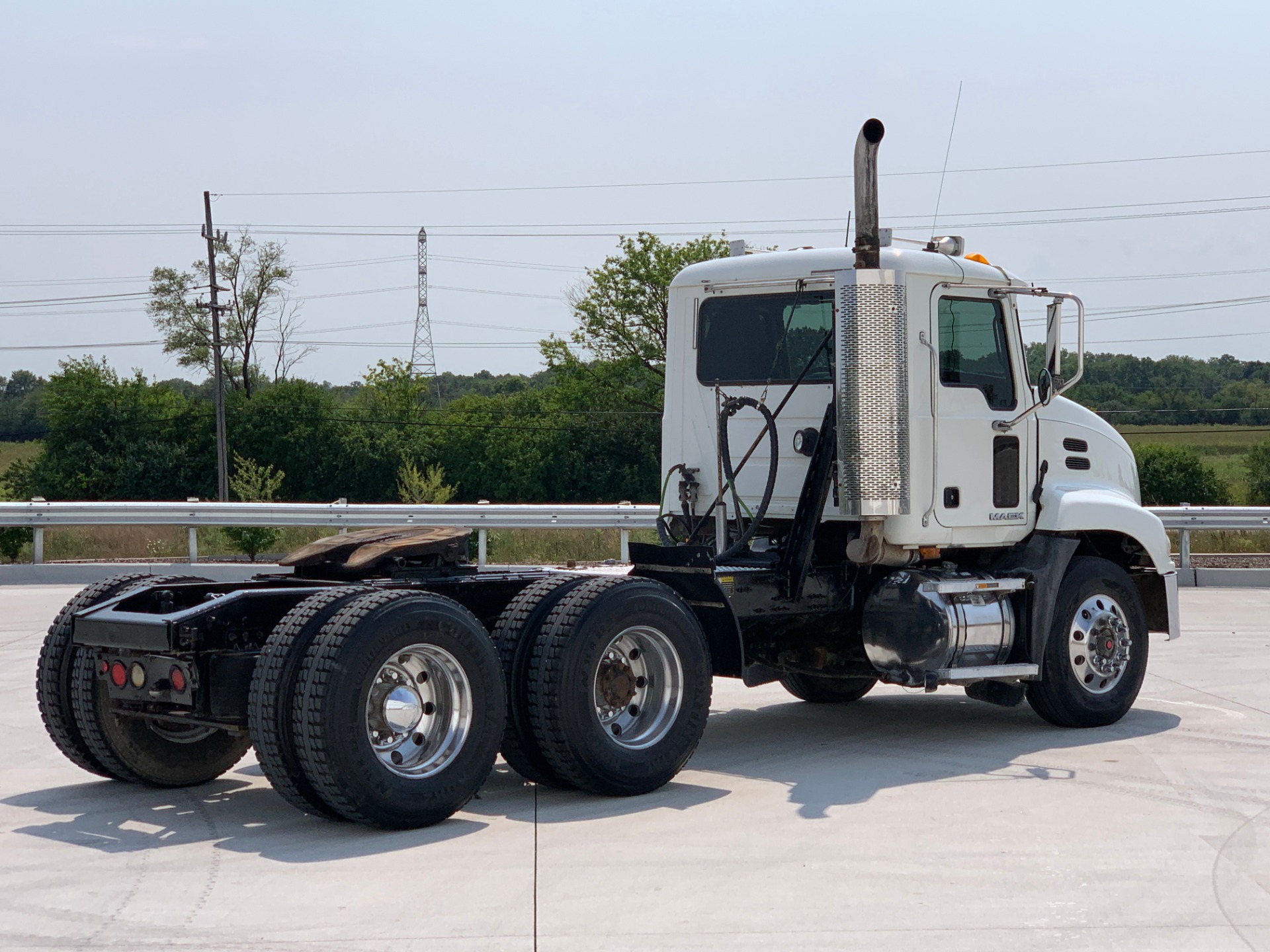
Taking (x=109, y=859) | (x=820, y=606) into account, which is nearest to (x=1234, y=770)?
(x=820, y=606)

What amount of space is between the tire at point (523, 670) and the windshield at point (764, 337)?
7.10 feet

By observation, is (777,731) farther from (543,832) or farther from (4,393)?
(4,393)

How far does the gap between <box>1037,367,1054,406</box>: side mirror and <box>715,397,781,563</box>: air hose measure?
171cm

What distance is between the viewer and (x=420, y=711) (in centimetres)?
A: 667

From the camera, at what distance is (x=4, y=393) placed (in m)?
128

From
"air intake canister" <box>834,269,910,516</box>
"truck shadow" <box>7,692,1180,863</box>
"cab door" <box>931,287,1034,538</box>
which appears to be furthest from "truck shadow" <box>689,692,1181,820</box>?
"air intake canister" <box>834,269,910,516</box>

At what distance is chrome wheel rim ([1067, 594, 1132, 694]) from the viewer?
8.97m

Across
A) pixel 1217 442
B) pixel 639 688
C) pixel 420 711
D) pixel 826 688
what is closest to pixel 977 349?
pixel 826 688

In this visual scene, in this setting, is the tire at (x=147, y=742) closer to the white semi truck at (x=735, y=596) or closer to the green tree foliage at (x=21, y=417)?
the white semi truck at (x=735, y=596)

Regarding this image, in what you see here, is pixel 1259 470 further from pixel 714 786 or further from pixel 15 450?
pixel 15 450

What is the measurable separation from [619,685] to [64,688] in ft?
9.39

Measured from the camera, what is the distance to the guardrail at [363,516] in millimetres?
19141

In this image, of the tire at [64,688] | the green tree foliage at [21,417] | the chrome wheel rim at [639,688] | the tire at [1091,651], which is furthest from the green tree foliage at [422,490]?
the green tree foliage at [21,417]

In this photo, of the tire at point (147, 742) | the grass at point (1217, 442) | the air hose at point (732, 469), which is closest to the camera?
the tire at point (147, 742)
